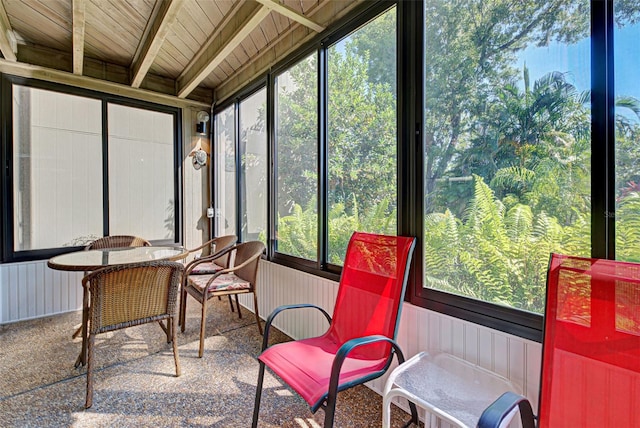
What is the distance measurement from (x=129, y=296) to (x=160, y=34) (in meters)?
2.19

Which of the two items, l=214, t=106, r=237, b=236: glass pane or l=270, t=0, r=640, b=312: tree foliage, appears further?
l=214, t=106, r=237, b=236: glass pane

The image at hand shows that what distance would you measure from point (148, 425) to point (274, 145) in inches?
96.4

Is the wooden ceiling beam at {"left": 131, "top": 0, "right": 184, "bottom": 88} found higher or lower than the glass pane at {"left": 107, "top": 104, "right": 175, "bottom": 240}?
higher

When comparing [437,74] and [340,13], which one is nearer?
[437,74]

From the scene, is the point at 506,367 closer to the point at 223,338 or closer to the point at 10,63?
the point at 223,338

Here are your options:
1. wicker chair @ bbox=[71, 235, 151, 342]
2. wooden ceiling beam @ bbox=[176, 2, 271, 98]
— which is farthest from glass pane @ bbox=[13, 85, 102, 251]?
wooden ceiling beam @ bbox=[176, 2, 271, 98]

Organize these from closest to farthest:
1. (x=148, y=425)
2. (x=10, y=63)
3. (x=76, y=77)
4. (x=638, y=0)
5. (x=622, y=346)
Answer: (x=622, y=346)
(x=638, y=0)
(x=148, y=425)
(x=10, y=63)
(x=76, y=77)

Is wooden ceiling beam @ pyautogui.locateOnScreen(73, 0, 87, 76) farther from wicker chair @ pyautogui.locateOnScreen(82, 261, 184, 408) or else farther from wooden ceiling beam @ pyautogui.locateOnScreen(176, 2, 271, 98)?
wicker chair @ pyautogui.locateOnScreen(82, 261, 184, 408)

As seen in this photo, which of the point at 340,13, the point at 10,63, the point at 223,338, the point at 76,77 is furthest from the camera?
the point at 76,77

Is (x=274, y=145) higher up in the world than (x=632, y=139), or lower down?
higher up

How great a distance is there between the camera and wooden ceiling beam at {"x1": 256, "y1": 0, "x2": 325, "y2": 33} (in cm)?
Answer: 212

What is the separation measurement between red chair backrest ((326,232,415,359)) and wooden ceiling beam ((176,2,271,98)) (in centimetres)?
187

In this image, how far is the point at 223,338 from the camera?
9.09 feet

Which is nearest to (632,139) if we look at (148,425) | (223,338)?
(148,425)
